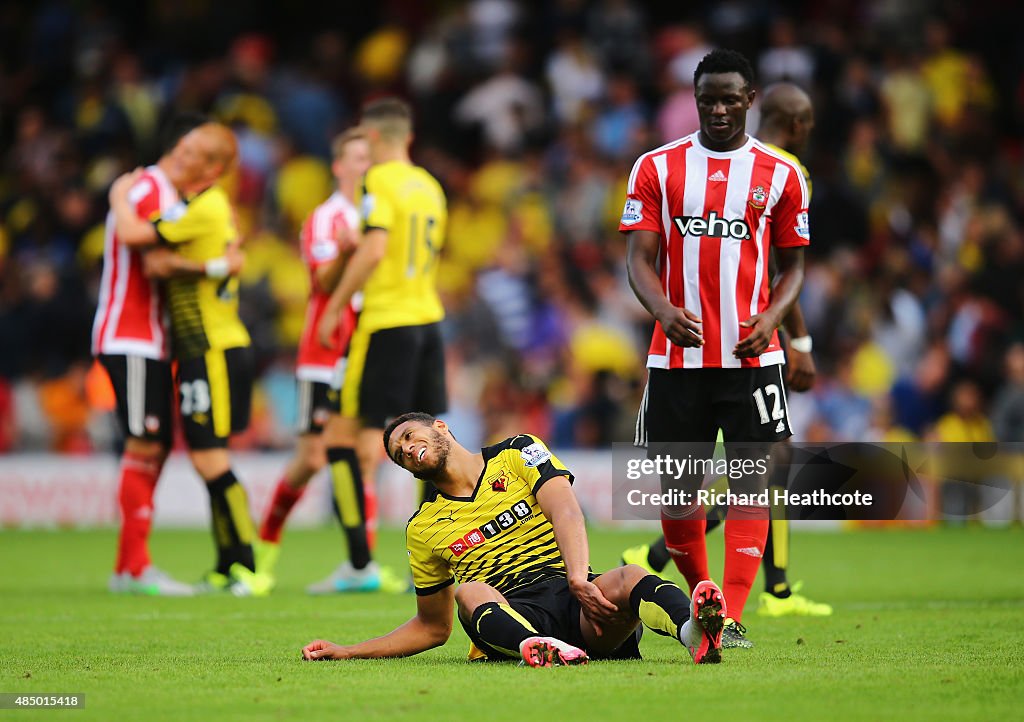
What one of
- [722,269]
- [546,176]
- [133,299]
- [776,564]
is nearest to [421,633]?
[722,269]

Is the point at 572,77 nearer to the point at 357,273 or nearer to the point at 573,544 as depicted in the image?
the point at 357,273

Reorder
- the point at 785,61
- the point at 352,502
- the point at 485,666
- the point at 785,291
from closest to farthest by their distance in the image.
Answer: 1. the point at 485,666
2. the point at 785,291
3. the point at 352,502
4. the point at 785,61

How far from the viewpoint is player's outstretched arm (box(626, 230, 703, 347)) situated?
630cm

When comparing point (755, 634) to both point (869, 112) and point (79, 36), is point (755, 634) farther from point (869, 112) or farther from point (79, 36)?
point (79, 36)

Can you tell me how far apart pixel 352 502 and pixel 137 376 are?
57.0 inches

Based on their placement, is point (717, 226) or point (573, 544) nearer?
point (573, 544)

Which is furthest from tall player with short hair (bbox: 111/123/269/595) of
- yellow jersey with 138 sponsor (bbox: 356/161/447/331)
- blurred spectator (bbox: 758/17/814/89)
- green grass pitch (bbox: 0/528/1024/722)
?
blurred spectator (bbox: 758/17/814/89)

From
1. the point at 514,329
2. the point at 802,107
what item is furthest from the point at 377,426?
the point at 514,329

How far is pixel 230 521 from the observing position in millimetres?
9250

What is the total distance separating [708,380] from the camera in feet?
21.4

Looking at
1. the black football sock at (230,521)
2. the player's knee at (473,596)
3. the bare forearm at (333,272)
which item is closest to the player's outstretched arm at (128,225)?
the bare forearm at (333,272)

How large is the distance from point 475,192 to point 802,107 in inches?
472

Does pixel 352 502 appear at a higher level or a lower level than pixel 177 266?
lower

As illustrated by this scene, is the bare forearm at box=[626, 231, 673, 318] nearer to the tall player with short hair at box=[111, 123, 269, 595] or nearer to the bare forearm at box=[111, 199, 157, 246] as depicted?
the tall player with short hair at box=[111, 123, 269, 595]
